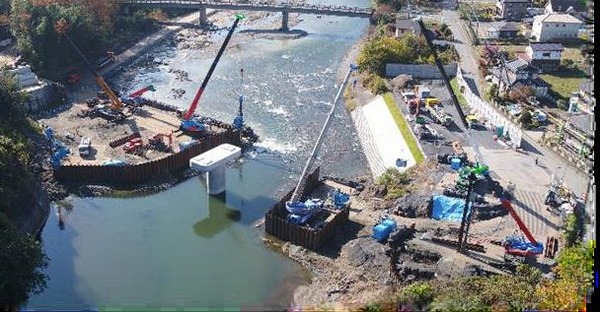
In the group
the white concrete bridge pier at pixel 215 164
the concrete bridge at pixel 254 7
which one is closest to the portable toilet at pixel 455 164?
the white concrete bridge pier at pixel 215 164

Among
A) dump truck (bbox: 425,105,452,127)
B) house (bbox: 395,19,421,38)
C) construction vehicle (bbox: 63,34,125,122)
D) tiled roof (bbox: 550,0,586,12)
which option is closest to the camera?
dump truck (bbox: 425,105,452,127)

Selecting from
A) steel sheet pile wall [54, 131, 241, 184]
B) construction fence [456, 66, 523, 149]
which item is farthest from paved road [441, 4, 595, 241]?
steel sheet pile wall [54, 131, 241, 184]

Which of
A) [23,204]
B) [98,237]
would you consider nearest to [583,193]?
[98,237]

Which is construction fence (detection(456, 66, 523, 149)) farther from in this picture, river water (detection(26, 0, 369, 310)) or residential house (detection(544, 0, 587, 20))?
residential house (detection(544, 0, 587, 20))

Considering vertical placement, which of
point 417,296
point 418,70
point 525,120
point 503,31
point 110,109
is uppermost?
point 503,31

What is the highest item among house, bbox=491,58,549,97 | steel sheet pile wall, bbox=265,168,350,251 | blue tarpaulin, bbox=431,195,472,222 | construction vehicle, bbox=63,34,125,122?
house, bbox=491,58,549,97

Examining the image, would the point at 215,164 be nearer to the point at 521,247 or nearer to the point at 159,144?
the point at 159,144

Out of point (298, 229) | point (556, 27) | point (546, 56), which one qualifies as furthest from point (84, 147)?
point (556, 27)
